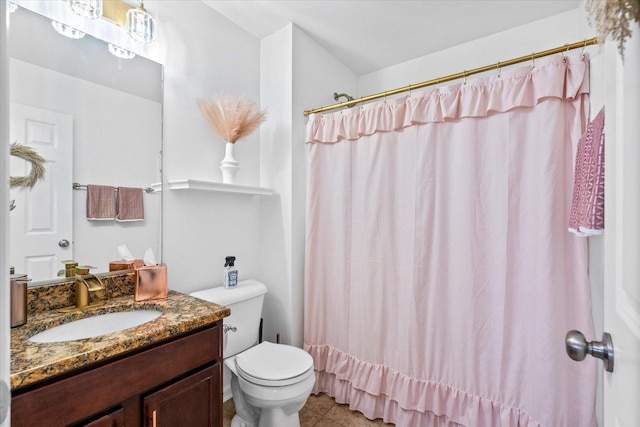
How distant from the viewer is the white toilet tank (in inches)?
65.2

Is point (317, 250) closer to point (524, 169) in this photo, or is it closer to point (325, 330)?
point (325, 330)

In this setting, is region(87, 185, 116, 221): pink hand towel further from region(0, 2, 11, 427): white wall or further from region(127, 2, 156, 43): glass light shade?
region(0, 2, 11, 427): white wall

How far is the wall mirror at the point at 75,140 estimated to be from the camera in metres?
1.16

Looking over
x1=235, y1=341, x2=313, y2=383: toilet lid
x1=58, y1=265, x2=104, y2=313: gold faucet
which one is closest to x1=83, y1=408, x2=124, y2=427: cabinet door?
x1=58, y1=265, x2=104, y2=313: gold faucet

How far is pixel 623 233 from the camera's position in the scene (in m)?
0.53

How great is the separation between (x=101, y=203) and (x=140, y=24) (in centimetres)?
89

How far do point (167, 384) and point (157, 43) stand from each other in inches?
64.9

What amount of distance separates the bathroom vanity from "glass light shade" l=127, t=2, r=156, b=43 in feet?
4.16

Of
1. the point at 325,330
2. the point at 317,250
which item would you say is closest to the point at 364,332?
the point at 325,330

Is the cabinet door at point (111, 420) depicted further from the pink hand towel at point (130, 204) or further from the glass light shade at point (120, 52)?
the glass light shade at point (120, 52)

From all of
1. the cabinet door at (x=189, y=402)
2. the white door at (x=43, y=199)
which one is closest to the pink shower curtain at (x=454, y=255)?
the cabinet door at (x=189, y=402)

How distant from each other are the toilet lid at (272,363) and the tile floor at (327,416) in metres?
0.45

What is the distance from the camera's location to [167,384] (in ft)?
3.34

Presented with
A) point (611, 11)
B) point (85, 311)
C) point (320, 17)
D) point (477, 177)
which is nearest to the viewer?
point (611, 11)
